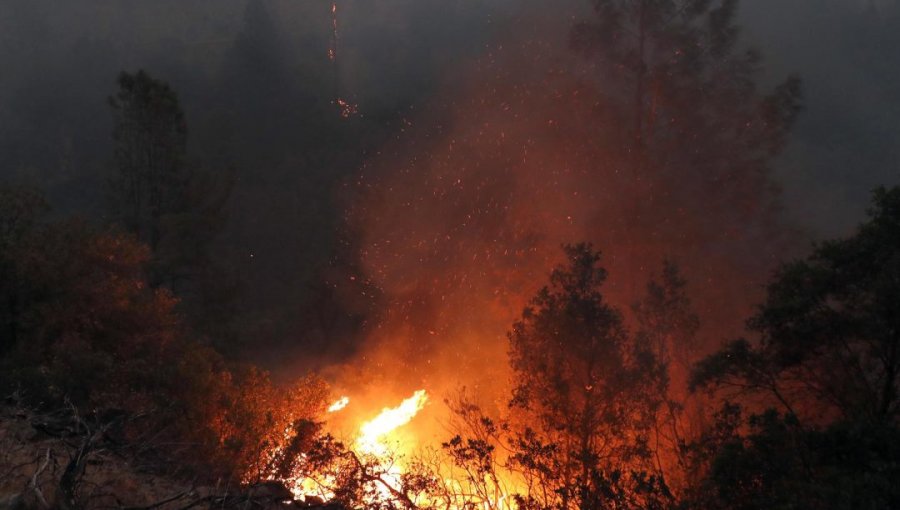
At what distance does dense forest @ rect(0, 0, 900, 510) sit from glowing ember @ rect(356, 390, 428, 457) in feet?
0.51

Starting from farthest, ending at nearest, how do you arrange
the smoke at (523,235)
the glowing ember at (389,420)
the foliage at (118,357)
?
the smoke at (523,235), the glowing ember at (389,420), the foliage at (118,357)

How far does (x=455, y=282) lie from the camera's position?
3544 centimetres

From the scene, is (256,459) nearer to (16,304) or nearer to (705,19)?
(16,304)

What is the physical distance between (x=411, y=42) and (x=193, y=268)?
160ft

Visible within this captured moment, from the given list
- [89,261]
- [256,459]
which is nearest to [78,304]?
[89,261]

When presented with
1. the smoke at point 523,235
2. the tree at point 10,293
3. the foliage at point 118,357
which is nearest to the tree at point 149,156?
Answer: the foliage at point 118,357

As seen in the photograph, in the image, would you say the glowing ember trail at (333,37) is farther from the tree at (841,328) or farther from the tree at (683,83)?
the tree at (841,328)

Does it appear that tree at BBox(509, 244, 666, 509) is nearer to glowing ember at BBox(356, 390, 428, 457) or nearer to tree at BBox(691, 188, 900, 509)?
tree at BBox(691, 188, 900, 509)

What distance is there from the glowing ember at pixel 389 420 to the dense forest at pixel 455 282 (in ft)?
0.51

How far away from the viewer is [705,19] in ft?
96.9

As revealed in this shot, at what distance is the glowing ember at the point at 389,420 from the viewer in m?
22.7

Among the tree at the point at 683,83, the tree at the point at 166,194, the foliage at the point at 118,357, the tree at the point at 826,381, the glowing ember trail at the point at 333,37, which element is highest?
the glowing ember trail at the point at 333,37

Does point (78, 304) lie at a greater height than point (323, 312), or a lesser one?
lesser

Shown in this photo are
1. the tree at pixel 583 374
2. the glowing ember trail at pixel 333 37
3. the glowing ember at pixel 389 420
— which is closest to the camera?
the tree at pixel 583 374
